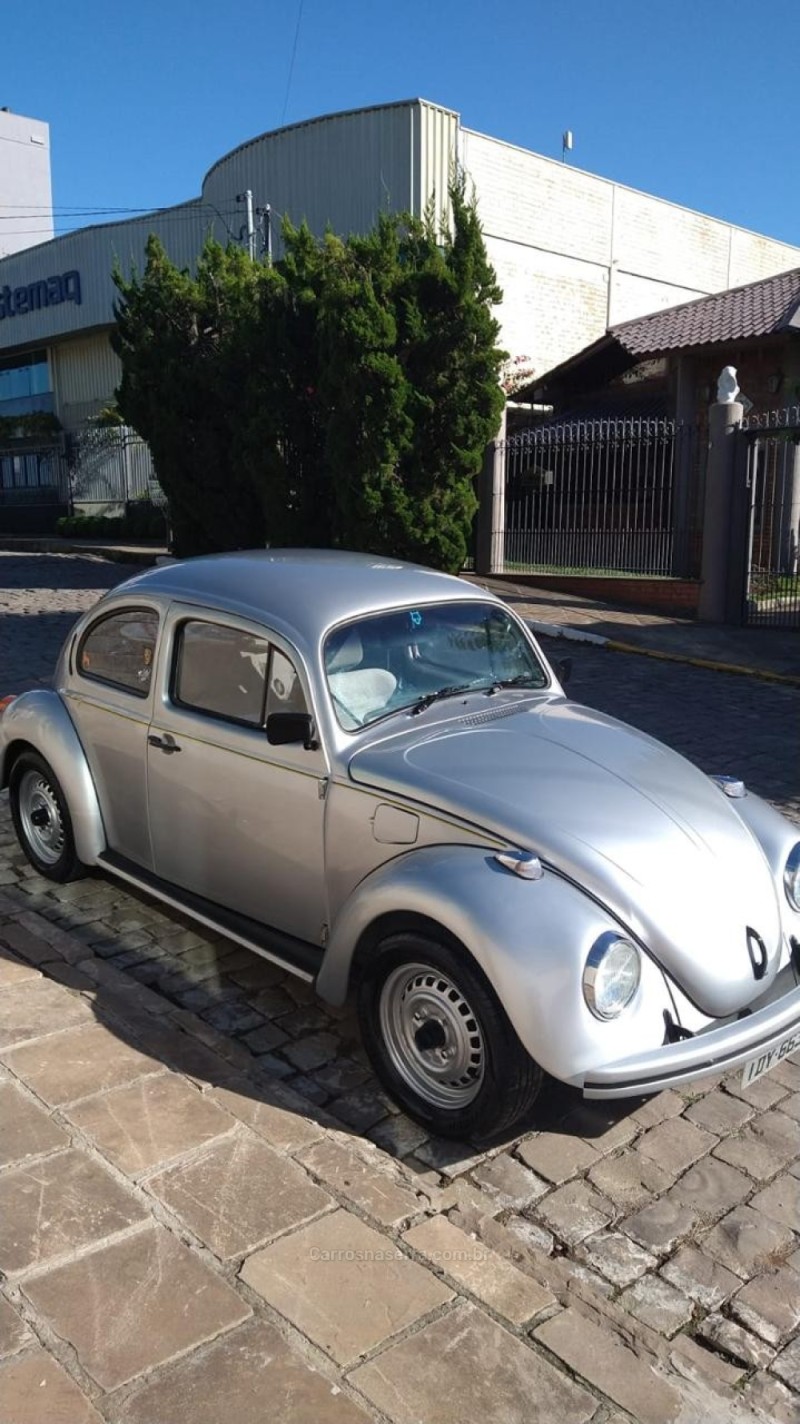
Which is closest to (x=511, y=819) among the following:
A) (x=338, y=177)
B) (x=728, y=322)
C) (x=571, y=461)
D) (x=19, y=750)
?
(x=19, y=750)

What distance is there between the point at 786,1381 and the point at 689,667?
9.28m

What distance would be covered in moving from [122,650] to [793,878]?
9.66 ft

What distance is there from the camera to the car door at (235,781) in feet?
12.4

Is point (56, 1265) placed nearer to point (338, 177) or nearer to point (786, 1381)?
point (786, 1381)

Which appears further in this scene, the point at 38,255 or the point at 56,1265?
the point at 38,255

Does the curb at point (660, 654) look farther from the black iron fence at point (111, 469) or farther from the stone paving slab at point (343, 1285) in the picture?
the black iron fence at point (111, 469)

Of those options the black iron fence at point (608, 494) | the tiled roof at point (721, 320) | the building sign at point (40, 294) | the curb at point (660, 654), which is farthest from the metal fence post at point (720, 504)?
the building sign at point (40, 294)

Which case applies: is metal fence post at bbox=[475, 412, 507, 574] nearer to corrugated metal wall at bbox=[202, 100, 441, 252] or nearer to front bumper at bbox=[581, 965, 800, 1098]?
corrugated metal wall at bbox=[202, 100, 441, 252]

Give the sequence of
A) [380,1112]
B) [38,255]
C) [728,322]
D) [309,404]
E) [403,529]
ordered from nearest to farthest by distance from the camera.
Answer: [380,1112]
[403,529]
[309,404]
[728,322]
[38,255]

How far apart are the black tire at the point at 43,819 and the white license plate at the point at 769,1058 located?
308cm

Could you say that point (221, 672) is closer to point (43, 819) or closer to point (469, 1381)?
point (43, 819)

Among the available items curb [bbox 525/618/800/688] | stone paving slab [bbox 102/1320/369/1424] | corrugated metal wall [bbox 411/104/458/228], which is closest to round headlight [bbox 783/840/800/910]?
stone paving slab [bbox 102/1320/369/1424]

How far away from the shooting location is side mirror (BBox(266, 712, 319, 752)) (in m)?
3.65

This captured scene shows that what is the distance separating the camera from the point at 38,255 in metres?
32.0
